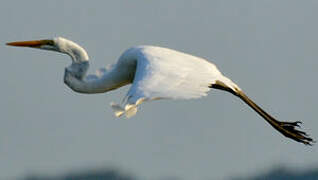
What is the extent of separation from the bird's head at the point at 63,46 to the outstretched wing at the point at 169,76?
1.15 metres

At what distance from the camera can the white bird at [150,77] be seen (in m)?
14.4

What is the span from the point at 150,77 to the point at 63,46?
3377 mm

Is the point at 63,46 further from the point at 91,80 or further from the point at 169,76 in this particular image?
the point at 169,76

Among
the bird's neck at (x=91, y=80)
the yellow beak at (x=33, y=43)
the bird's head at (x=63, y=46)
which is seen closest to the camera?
the bird's neck at (x=91, y=80)

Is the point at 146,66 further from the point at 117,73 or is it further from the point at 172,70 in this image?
the point at 117,73

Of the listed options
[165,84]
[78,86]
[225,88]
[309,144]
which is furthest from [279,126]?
[165,84]

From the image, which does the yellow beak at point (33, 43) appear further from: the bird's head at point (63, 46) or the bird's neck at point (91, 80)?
the bird's neck at point (91, 80)

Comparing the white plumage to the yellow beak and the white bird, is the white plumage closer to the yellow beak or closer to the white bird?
the white bird

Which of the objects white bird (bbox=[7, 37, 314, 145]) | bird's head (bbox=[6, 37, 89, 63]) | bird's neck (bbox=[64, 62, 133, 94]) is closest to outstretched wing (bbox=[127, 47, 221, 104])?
white bird (bbox=[7, 37, 314, 145])

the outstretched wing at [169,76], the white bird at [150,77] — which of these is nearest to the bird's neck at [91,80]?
the white bird at [150,77]

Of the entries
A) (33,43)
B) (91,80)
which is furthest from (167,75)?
(33,43)

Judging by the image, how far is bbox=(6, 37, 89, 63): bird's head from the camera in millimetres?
18156

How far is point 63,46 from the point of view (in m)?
18.2

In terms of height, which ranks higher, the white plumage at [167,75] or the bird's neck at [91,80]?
the white plumage at [167,75]
